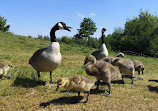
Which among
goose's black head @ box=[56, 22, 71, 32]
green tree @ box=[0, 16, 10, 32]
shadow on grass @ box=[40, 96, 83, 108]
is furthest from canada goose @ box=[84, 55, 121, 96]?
green tree @ box=[0, 16, 10, 32]

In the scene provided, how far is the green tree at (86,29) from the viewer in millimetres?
72312

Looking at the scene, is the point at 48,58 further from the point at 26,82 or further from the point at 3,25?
the point at 3,25

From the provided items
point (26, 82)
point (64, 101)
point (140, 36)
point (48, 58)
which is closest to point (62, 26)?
point (48, 58)

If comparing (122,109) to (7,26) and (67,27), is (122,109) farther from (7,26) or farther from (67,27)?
(7,26)

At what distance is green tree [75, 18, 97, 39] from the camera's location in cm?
7231

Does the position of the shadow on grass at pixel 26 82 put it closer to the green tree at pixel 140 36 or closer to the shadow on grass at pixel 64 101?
the shadow on grass at pixel 64 101

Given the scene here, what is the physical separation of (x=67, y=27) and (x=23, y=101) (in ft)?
12.3

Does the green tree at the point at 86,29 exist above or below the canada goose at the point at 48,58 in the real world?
above

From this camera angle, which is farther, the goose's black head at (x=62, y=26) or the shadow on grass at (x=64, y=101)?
the goose's black head at (x=62, y=26)

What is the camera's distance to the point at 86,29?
73.6m

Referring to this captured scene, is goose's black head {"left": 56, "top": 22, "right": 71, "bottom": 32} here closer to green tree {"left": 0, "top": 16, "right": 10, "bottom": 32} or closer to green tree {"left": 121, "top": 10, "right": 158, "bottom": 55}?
green tree {"left": 121, "top": 10, "right": 158, "bottom": 55}

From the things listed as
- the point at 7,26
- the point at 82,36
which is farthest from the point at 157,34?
the point at 7,26

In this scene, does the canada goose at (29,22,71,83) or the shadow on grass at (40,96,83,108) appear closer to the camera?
the shadow on grass at (40,96,83,108)

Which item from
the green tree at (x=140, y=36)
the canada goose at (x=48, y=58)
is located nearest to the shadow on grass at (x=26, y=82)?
the canada goose at (x=48, y=58)
